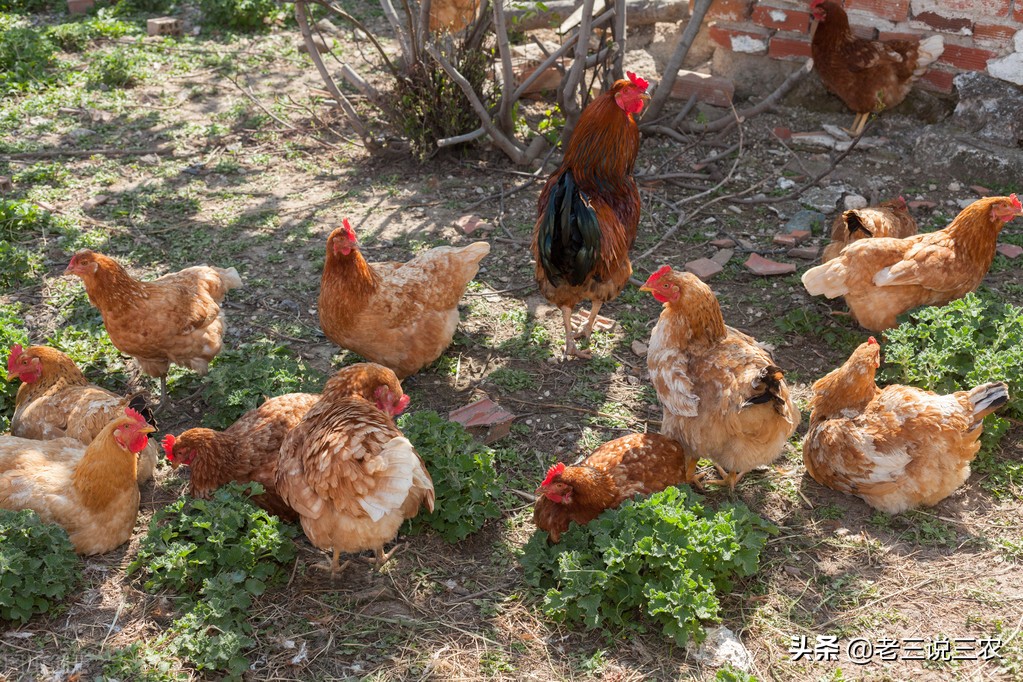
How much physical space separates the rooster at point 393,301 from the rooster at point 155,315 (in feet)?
2.58

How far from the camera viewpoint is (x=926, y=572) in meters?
4.10

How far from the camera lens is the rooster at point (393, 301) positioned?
5148 millimetres

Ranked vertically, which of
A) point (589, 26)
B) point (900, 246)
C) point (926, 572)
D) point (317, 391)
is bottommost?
point (926, 572)

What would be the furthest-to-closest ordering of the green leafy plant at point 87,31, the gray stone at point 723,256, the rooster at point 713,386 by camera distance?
1. the green leafy plant at point 87,31
2. the gray stone at point 723,256
3. the rooster at point 713,386

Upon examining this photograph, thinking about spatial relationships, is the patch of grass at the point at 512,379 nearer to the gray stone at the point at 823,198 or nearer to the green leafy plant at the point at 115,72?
the gray stone at the point at 823,198

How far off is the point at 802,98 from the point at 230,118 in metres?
6.34

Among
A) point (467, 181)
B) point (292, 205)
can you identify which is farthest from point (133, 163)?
point (467, 181)

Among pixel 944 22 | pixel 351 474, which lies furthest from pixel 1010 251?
pixel 351 474

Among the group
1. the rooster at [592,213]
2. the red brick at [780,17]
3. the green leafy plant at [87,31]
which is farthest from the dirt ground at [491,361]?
the green leafy plant at [87,31]

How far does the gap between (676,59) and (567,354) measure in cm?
389

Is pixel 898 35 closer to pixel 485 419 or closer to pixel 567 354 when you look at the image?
pixel 567 354

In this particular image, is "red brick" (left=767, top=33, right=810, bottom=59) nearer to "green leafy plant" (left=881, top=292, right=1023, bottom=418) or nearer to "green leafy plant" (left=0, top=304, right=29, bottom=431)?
"green leafy plant" (left=881, top=292, right=1023, bottom=418)

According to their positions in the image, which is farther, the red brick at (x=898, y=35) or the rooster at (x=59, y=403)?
the red brick at (x=898, y=35)

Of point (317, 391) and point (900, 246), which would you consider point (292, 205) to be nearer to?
point (317, 391)
